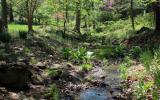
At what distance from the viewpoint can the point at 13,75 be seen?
13.8 m

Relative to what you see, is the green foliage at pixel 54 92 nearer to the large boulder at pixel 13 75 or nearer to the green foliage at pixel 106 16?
the large boulder at pixel 13 75

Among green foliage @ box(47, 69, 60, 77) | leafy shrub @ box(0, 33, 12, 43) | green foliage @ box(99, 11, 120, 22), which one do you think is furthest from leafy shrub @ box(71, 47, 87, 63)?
green foliage @ box(99, 11, 120, 22)

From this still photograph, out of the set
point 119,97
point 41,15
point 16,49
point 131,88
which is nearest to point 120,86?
point 131,88

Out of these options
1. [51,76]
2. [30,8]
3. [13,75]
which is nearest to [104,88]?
[51,76]

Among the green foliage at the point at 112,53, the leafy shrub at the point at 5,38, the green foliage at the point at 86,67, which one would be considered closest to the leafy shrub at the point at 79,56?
the green foliage at the point at 86,67

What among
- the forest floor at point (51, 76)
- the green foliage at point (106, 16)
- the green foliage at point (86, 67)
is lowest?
the green foliage at point (106, 16)

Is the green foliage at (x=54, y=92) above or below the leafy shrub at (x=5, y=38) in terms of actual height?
below

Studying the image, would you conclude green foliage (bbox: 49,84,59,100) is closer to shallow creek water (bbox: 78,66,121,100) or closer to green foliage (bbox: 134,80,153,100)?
shallow creek water (bbox: 78,66,121,100)

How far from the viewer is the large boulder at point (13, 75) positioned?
1376 centimetres

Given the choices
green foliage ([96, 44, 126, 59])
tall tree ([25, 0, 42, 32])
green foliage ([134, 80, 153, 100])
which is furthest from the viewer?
tall tree ([25, 0, 42, 32])

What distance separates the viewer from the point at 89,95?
14633 mm

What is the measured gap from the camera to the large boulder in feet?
45.1

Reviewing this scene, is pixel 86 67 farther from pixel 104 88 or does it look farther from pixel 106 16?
pixel 106 16

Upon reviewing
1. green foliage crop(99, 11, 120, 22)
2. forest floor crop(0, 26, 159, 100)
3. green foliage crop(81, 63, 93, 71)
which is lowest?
green foliage crop(99, 11, 120, 22)
